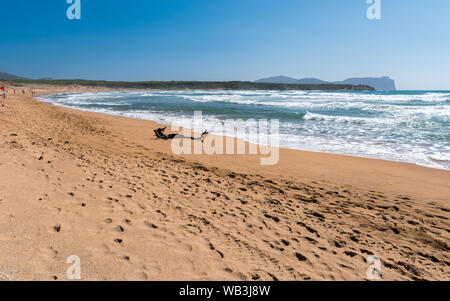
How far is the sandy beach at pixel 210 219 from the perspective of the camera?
279 centimetres

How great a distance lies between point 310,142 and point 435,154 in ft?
13.8

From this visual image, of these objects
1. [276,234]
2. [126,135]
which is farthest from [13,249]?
[126,135]

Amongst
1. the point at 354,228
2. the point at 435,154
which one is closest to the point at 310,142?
the point at 435,154

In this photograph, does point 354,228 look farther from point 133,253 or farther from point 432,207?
point 133,253

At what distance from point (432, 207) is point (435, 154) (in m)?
4.92

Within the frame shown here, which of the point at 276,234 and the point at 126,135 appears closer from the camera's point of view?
the point at 276,234

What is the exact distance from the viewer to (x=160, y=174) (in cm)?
580

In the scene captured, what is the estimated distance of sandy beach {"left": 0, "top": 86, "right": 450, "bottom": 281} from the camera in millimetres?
2791

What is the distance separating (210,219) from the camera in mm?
3877
